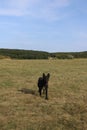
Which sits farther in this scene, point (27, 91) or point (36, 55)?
point (36, 55)

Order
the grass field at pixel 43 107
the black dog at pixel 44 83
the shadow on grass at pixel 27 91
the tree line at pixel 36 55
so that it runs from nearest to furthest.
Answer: the grass field at pixel 43 107
the black dog at pixel 44 83
the shadow on grass at pixel 27 91
the tree line at pixel 36 55

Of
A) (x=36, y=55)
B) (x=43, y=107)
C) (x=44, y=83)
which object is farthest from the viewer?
(x=36, y=55)

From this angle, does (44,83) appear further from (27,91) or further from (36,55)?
(36,55)

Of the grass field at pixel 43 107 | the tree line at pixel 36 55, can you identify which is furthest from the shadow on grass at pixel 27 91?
the tree line at pixel 36 55

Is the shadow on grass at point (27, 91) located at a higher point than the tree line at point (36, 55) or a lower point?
lower

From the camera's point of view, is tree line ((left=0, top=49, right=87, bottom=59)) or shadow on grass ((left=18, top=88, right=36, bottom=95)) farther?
tree line ((left=0, top=49, right=87, bottom=59))

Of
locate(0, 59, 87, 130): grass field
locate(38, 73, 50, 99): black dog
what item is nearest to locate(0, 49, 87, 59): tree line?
locate(0, 59, 87, 130): grass field

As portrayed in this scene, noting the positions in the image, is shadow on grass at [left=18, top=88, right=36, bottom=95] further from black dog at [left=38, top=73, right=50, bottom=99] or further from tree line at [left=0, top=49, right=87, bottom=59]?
tree line at [left=0, top=49, right=87, bottom=59]

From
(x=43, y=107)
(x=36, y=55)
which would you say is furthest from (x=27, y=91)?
(x=36, y=55)

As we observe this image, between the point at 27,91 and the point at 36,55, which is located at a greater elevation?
the point at 36,55

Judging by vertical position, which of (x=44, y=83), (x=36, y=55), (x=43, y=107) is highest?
(x=44, y=83)

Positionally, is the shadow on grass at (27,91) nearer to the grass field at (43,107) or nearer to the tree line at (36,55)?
the grass field at (43,107)

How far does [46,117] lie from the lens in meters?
14.9

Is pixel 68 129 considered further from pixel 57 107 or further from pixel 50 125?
pixel 57 107
